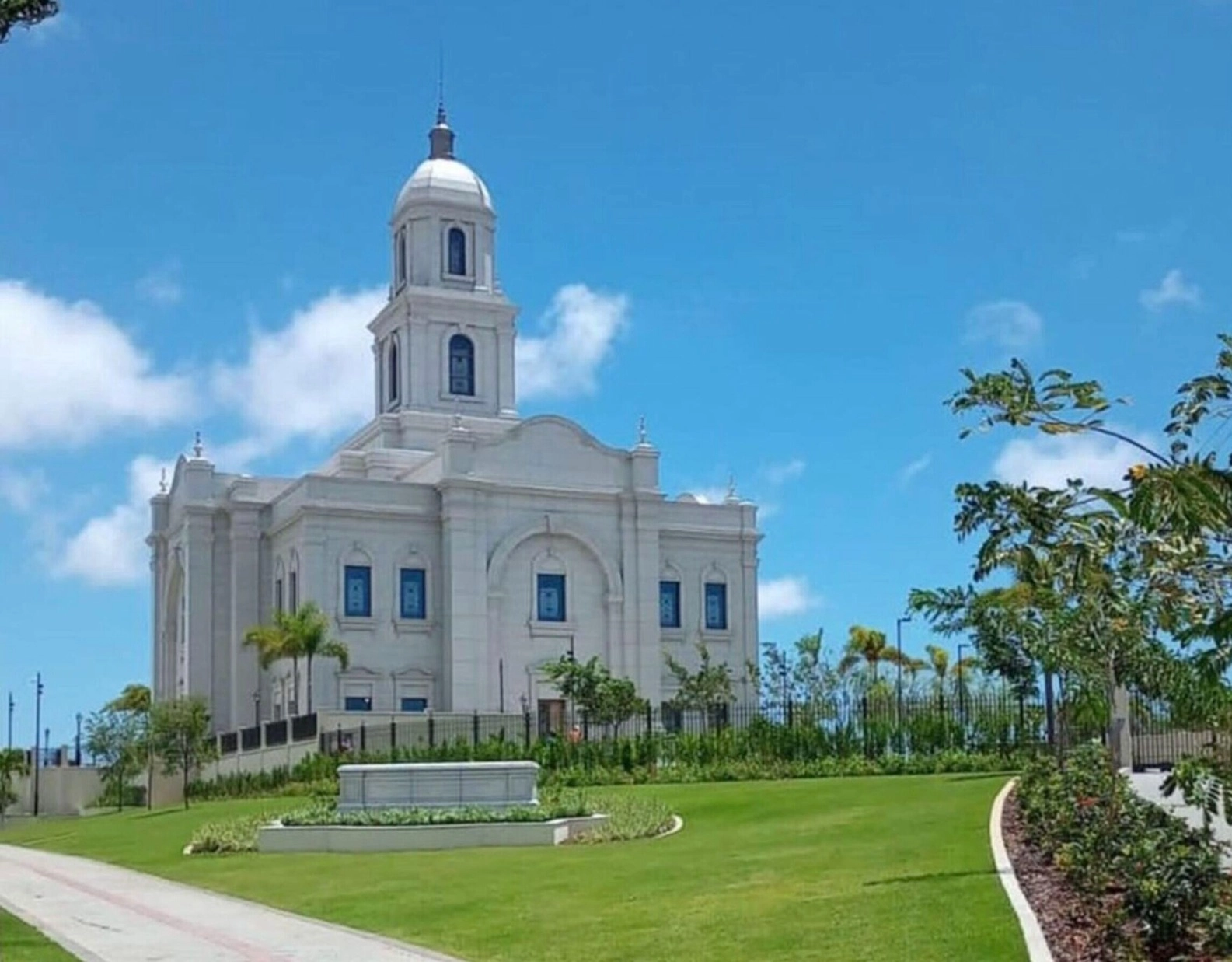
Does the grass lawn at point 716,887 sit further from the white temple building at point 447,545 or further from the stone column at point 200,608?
the stone column at point 200,608

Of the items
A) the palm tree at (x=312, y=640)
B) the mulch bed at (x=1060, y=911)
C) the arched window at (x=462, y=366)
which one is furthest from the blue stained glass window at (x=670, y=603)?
Result: the mulch bed at (x=1060, y=911)

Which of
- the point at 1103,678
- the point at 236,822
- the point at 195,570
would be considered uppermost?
the point at 195,570

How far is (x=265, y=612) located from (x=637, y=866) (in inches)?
1930

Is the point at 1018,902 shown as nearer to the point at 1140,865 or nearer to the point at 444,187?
the point at 1140,865

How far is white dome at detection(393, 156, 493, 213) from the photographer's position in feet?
237

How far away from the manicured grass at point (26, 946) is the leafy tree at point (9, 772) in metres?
49.4

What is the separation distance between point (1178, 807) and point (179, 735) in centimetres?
3797

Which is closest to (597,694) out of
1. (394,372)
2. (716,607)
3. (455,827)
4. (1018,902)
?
(716,607)

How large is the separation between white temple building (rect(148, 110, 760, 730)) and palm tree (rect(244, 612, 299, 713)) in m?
1.09

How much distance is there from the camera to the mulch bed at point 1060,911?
1171 centimetres

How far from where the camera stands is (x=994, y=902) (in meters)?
13.8

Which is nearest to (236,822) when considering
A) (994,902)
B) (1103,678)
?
(1103,678)

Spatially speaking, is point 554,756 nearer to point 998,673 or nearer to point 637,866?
point 998,673

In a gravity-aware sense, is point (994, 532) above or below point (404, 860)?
above
